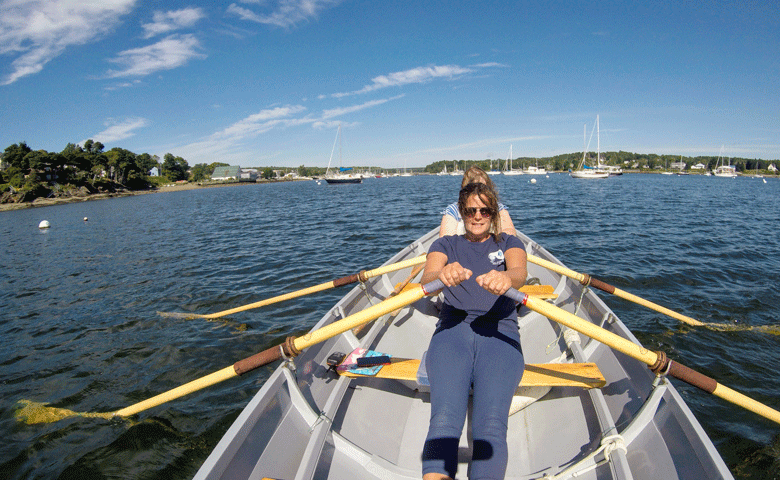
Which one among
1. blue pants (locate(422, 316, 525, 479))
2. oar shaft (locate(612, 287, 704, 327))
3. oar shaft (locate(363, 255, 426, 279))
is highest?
oar shaft (locate(363, 255, 426, 279))

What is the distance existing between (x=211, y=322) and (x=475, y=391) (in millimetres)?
6618

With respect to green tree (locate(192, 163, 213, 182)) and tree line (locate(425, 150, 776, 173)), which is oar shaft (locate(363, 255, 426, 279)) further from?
green tree (locate(192, 163, 213, 182))

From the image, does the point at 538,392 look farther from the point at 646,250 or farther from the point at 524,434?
the point at 646,250

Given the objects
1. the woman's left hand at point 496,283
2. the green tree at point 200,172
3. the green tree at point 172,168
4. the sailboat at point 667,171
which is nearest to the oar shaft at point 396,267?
the woman's left hand at point 496,283

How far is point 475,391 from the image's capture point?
2646 mm

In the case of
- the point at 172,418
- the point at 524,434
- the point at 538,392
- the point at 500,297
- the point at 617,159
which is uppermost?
the point at 617,159

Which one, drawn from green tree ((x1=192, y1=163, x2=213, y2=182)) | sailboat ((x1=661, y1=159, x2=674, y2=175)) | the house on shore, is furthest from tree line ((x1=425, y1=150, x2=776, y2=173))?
green tree ((x1=192, y1=163, x2=213, y2=182))

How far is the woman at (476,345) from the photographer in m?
2.37

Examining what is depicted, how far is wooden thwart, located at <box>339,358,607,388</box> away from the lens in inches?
125

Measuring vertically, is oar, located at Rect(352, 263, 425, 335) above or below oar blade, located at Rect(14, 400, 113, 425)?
above

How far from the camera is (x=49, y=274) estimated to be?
12648 mm

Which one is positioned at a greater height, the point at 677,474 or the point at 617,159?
the point at 617,159

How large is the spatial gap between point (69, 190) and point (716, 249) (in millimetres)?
85297

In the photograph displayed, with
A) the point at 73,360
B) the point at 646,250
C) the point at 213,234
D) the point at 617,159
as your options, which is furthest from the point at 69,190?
the point at 617,159
